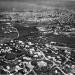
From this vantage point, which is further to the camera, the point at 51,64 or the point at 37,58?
the point at 37,58

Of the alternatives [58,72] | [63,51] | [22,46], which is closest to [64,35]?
[63,51]

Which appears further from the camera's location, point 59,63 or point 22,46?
point 22,46

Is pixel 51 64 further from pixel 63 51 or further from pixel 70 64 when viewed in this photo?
pixel 63 51

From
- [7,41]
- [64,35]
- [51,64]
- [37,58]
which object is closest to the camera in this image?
[51,64]

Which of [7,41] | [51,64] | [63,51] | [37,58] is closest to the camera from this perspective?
[51,64]

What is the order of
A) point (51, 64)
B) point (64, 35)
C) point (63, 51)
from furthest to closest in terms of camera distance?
point (64, 35) → point (63, 51) → point (51, 64)

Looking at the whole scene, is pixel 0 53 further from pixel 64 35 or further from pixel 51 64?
pixel 64 35

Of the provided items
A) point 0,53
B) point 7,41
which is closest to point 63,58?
point 0,53

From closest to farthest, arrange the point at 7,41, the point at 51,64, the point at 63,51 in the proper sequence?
the point at 51,64 < the point at 63,51 < the point at 7,41
